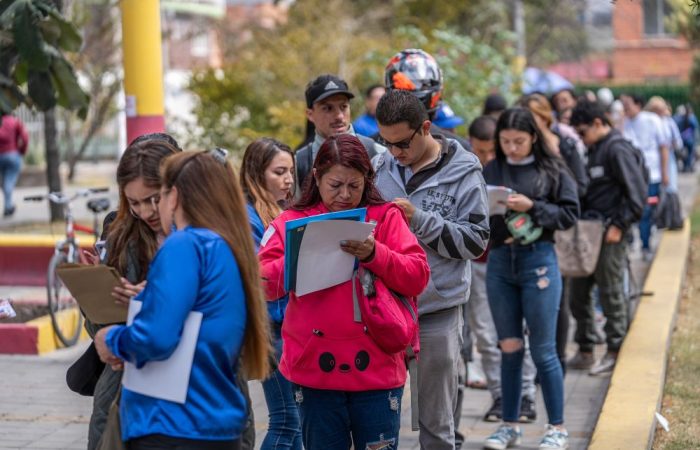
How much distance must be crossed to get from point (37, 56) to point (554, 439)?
4.51 metres

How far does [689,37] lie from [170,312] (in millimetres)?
17946

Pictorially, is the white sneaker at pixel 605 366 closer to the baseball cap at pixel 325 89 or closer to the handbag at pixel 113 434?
the baseball cap at pixel 325 89

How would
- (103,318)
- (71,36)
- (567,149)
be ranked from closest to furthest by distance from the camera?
(103,318) < (567,149) < (71,36)

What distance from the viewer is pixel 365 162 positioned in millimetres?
4695

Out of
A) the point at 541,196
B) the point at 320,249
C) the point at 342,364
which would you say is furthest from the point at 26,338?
the point at 320,249

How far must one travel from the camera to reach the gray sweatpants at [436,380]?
17.3 feet

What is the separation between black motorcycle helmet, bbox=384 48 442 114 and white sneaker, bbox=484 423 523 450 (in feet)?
6.28

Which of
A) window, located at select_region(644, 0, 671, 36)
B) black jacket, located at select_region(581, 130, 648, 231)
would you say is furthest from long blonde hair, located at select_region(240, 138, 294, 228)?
window, located at select_region(644, 0, 671, 36)

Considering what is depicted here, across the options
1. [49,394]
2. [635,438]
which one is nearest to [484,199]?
[635,438]

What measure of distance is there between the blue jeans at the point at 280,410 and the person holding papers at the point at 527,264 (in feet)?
6.03

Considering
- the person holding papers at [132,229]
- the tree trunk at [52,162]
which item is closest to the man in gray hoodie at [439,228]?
the person holding papers at [132,229]

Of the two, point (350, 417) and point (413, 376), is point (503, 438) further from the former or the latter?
point (350, 417)

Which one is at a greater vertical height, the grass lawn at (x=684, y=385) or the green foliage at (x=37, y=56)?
the green foliage at (x=37, y=56)

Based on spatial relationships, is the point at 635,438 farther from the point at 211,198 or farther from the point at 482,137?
the point at 211,198
